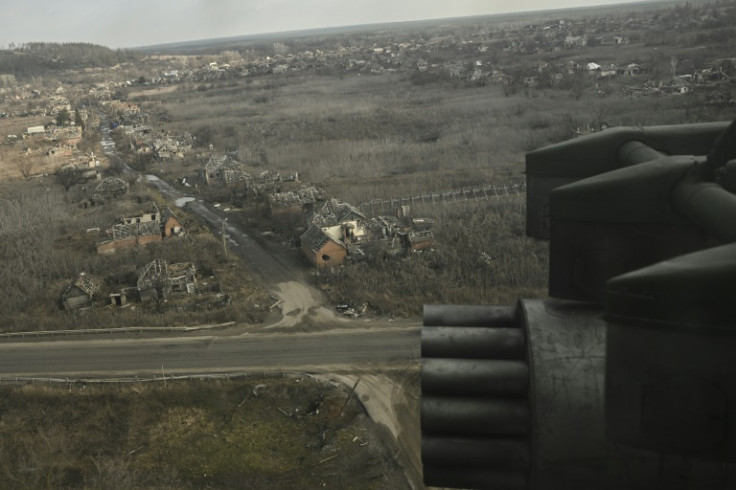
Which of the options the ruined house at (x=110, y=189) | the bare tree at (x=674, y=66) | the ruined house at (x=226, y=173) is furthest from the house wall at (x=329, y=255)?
the bare tree at (x=674, y=66)

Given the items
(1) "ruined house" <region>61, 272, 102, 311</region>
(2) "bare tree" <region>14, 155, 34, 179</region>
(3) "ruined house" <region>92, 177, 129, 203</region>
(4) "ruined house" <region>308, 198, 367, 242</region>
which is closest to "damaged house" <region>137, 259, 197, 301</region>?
(1) "ruined house" <region>61, 272, 102, 311</region>

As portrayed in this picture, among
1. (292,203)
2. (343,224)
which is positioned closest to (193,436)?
(343,224)

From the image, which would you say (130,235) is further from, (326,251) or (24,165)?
(24,165)

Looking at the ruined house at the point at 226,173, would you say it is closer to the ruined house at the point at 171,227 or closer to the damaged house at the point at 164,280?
the ruined house at the point at 171,227

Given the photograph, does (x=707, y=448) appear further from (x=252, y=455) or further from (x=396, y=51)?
(x=396, y=51)

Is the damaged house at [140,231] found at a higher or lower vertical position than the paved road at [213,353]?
higher

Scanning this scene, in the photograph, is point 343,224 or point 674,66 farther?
point 674,66

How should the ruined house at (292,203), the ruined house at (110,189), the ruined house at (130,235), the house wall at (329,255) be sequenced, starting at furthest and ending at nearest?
the ruined house at (110,189)
the ruined house at (292,203)
the ruined house at (130,235)
the house wall at (329,255)
